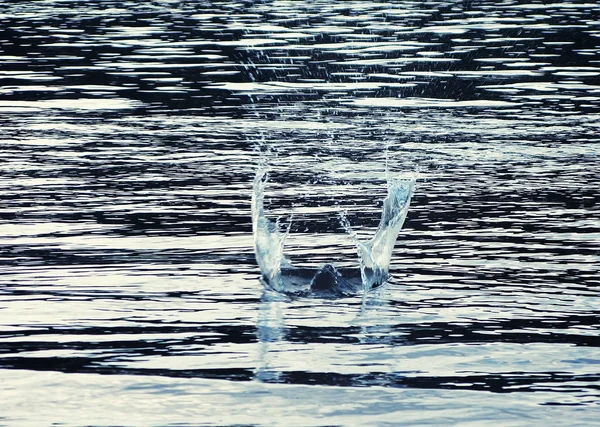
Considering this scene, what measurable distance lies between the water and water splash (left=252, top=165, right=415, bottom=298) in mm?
204

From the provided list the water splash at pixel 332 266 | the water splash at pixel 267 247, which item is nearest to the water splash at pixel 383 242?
the water splash at pixel 332 266

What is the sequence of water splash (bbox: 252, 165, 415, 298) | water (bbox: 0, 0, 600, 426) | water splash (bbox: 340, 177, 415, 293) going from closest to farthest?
water (bbox: 0, 0, 600, 426) < water splash (bbox: 252, 165, 415, 298) < water splash (bbox: 340, 177, 415, 293)

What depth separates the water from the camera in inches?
339

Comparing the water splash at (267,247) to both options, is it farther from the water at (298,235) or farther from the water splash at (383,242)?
the water splash at (383,242)

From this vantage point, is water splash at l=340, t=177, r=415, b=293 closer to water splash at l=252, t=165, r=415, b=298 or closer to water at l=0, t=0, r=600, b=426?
water splash at l=252, t=165, r=415, b=298

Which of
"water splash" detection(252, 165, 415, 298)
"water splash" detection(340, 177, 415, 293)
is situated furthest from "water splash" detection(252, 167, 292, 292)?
"water splash" detection(340, 177, 415, 293)

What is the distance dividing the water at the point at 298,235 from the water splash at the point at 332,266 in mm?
204

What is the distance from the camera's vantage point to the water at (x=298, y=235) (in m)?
8.62

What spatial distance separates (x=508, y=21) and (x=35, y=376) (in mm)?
28441

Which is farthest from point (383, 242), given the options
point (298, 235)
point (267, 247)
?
point (298, 235)

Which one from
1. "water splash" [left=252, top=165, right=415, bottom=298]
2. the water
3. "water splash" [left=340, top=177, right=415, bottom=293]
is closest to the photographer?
the water

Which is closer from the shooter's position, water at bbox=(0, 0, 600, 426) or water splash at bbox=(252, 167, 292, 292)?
water at bbox=(0, 0, 600, 426)

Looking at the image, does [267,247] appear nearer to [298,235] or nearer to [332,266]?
[332,266]

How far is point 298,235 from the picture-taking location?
525 inches
